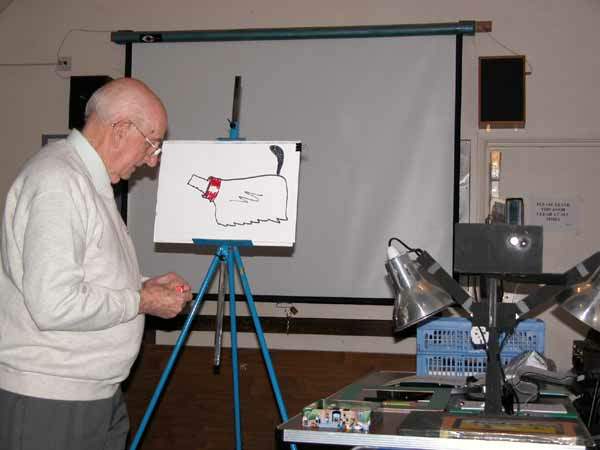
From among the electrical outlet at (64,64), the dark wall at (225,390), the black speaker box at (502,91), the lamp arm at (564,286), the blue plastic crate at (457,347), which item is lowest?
the dark wall at (225,390)

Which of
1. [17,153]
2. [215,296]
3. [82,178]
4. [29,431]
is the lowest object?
[29,431]

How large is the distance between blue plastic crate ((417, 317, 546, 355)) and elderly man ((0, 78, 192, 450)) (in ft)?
3.70

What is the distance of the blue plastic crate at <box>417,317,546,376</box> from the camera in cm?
282

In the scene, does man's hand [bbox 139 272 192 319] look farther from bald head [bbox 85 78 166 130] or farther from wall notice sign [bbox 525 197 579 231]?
wall notice sign [bbox 525 197 579 231]

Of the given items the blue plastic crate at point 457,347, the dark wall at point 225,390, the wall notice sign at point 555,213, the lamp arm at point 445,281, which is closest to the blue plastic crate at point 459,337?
the blue plastic crate at point 457,347

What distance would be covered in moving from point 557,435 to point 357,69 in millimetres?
2710

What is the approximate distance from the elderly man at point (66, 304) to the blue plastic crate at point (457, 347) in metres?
1.13

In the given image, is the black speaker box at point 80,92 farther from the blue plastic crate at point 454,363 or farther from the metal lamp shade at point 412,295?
the metal lamp shade at point 412,295

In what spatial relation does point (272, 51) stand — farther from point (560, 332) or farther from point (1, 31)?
point (560, 332)

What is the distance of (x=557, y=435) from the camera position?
1.69 metres

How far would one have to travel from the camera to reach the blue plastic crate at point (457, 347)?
282cm

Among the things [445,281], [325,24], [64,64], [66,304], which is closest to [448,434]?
[445,281]

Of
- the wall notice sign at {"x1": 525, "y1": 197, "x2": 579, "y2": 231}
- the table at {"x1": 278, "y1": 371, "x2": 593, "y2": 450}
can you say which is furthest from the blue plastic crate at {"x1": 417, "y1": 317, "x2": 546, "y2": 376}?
the wall notice sign at {"x1": 525, "y1": 197, "x2": 579, "y2": 231}

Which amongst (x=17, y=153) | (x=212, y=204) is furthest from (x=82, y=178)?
(x=17, y=153)
